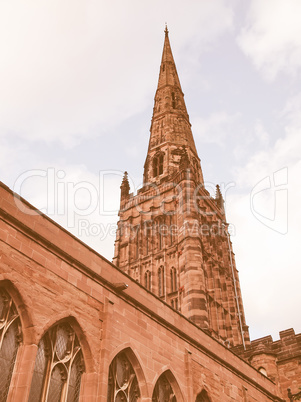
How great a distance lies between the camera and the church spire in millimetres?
44906

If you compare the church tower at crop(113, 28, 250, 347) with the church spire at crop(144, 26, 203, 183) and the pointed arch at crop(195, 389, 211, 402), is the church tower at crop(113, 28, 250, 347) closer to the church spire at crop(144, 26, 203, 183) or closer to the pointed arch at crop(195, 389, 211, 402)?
the church spire at crop(144, 26, 203, 183)

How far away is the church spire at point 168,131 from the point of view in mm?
44906

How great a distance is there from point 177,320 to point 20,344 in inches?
228

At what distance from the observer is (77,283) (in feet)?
33.3

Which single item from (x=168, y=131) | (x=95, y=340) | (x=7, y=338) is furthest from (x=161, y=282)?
(x=7, y=338)

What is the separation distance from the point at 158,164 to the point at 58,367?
3719 cm

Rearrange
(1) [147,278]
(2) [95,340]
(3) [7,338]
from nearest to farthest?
(3) [7,338], (2) [95,340], (1) [147,278]

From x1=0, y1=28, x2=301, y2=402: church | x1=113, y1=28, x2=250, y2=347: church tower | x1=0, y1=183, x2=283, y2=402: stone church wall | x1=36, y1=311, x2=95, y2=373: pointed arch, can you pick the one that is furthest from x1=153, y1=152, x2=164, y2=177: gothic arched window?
x1=36, y1=311, x2=95, y2=373: pointed arch

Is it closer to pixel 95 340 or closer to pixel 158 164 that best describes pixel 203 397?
pixel 95 340

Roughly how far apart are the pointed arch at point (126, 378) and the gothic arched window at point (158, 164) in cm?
3445

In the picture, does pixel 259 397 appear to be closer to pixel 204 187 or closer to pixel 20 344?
pixel 20 344

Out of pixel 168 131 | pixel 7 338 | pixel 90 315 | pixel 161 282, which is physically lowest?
pixel 7 338

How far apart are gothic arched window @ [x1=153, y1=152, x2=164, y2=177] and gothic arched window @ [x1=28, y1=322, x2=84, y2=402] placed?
1401 inches

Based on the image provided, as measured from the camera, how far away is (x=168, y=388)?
1166 centimetres
